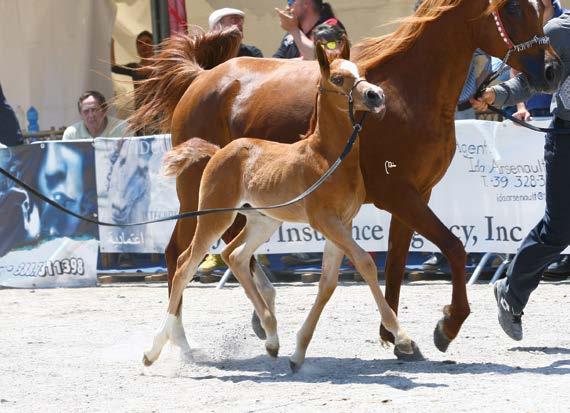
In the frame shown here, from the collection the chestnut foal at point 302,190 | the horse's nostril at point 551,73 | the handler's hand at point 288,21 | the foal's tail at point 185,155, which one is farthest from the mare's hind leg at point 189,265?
the handler's hand at point 288,21

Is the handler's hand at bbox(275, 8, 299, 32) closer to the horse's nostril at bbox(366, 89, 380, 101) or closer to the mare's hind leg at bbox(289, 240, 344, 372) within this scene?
the mare's hind leg at bbox(289, 240, 344, 372)

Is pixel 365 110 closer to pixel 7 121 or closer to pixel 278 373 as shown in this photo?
pixel 278 373

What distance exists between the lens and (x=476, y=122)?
32.0 ft

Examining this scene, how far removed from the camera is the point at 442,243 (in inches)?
249

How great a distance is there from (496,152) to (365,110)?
155 inches

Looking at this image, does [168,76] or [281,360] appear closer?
[281,360]

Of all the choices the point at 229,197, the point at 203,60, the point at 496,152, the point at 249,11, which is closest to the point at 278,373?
the point at 229,197

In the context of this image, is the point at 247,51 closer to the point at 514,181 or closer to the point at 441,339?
the point at 514,181

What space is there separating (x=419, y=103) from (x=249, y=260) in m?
1.37

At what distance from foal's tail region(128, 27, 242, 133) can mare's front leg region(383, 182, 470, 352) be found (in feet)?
7.37

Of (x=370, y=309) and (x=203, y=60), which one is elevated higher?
(x=203, y=60)

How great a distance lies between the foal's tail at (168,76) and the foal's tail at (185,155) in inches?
51.7

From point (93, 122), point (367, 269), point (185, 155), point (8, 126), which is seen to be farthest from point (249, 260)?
point (93, 122)

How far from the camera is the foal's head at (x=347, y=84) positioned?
5.79 meters
